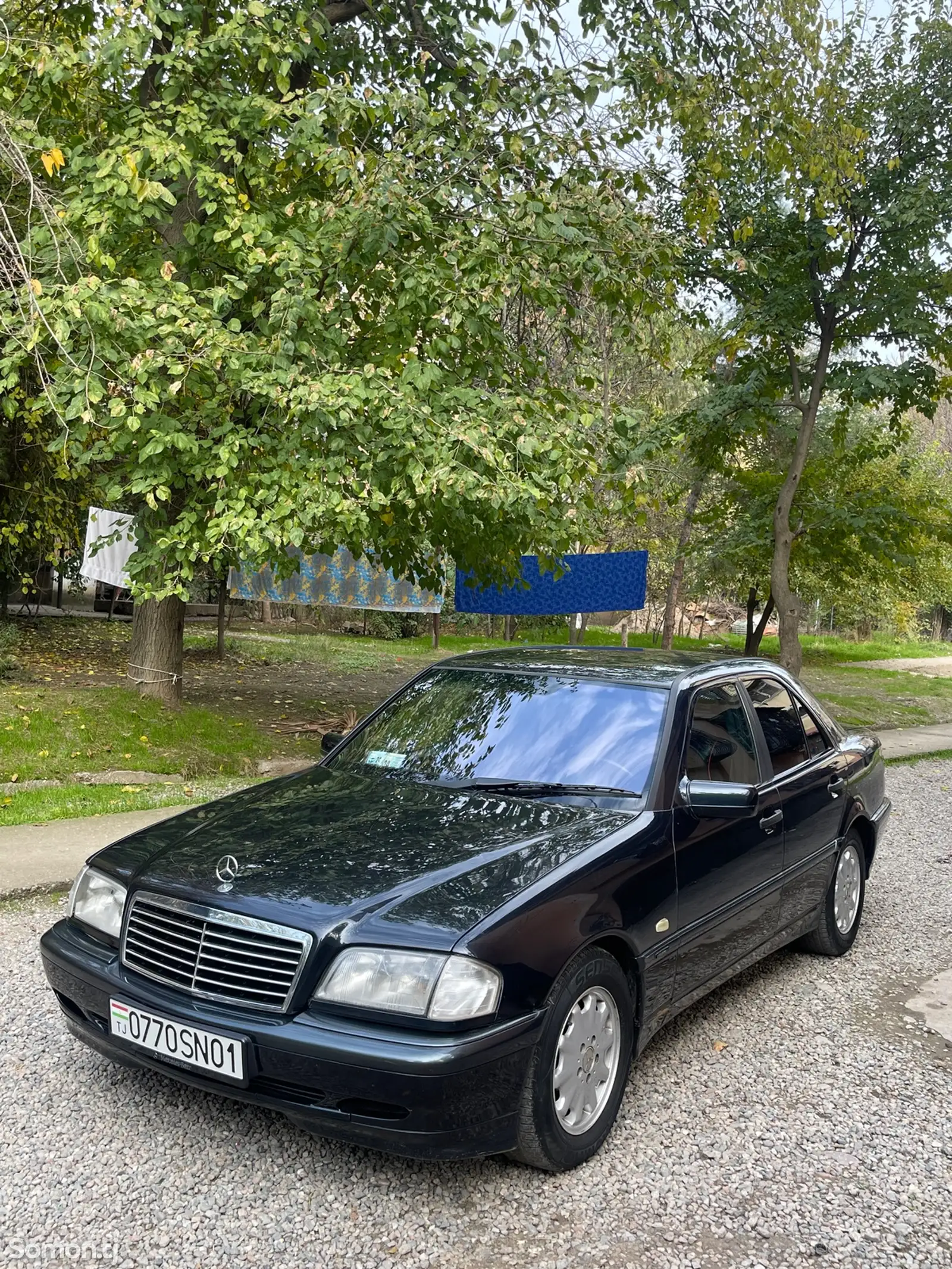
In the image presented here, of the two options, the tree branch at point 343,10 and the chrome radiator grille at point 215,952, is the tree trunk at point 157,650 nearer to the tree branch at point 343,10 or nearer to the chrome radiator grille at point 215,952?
the tree branch at point 343,10

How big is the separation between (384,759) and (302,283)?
4859mm

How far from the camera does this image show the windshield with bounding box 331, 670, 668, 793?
3967 millimetres

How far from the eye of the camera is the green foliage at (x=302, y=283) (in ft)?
24.8

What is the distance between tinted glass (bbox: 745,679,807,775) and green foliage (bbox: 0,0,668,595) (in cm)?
310

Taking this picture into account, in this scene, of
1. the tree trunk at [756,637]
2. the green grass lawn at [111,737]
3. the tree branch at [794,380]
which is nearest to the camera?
the green grass lawn at [111,737]

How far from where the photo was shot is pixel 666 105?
11609 millimetres

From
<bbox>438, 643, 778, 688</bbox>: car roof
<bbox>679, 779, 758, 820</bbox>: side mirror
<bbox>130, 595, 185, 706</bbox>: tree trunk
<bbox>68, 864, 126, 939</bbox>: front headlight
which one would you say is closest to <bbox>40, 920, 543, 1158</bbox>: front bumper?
<bbox>68, 864, 126, 939</bbox>: front headlight

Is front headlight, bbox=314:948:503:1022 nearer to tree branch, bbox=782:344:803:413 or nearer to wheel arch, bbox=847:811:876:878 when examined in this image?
wheel arch, bbox=847:811:876:878

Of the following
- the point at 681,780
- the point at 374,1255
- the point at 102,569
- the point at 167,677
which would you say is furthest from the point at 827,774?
the point at 102,569

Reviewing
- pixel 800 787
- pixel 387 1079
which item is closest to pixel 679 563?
pixel 800 787

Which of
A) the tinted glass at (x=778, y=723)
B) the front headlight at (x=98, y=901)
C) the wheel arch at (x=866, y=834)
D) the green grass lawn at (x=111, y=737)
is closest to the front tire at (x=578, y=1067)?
the front headlight at (x=98, y=901)

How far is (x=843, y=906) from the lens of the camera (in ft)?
17.7

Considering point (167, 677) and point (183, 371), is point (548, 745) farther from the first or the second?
point (167, 677)

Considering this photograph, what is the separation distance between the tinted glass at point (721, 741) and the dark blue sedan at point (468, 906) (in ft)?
0.05
